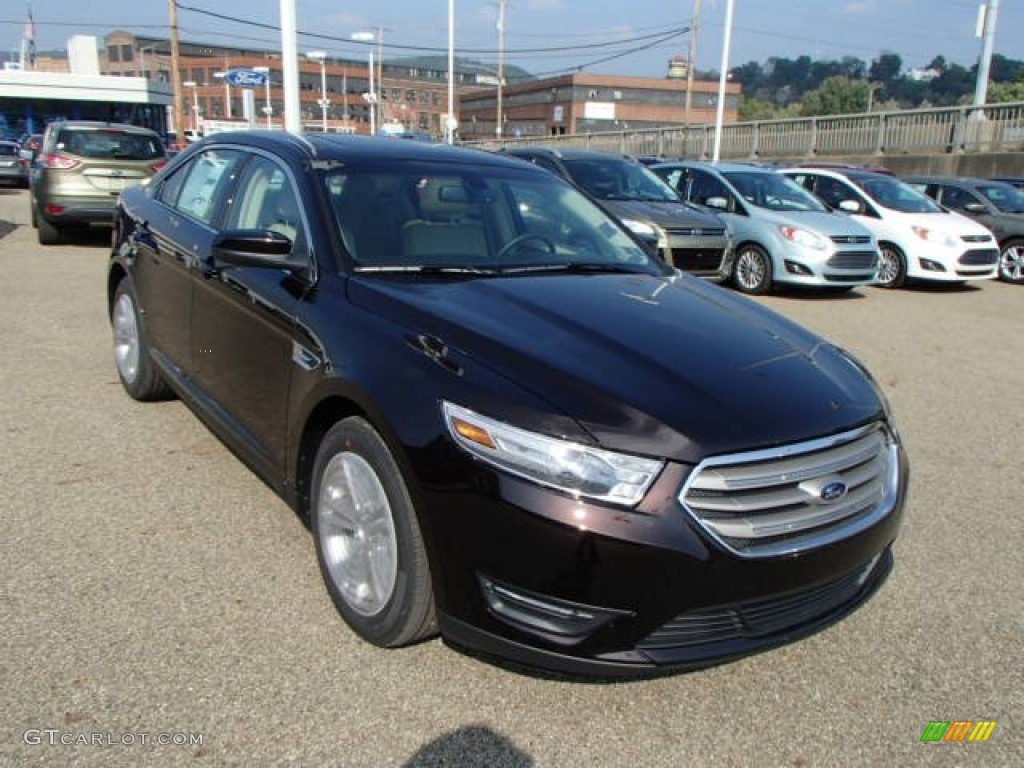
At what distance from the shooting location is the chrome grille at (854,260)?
35.5 ft

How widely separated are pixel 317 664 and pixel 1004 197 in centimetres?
1503

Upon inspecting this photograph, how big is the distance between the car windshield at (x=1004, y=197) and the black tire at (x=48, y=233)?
14.8m

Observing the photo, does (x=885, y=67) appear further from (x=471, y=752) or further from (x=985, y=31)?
(x=471, y=752)

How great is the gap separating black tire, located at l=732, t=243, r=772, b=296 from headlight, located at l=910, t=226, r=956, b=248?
2775 millimetres

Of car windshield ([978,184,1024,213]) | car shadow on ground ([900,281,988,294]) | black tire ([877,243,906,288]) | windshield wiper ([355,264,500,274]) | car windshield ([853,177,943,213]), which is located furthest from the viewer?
car windshield ([978,184,1024,213])

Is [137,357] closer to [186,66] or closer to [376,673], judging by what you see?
[376,673]

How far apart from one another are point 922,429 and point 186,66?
406 ft

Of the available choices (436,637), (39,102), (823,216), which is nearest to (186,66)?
(39,102)

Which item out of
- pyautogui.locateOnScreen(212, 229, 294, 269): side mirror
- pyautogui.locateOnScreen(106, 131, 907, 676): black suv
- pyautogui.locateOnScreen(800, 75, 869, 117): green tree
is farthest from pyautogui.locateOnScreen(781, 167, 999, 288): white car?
pyautogui.locateOnScreen(800, 75, 869, 117): green tree

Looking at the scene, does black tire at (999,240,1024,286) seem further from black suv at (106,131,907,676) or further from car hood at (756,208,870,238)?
black suv at (106,131,907,676)

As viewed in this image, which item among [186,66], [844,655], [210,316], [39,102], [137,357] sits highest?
[186,66]

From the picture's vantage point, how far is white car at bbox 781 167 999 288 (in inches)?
476

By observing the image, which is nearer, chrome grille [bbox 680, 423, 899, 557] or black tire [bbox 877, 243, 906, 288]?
chrome grille [bbox 680, 423, 899, 557]

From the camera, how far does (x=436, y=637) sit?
2.85 meters
